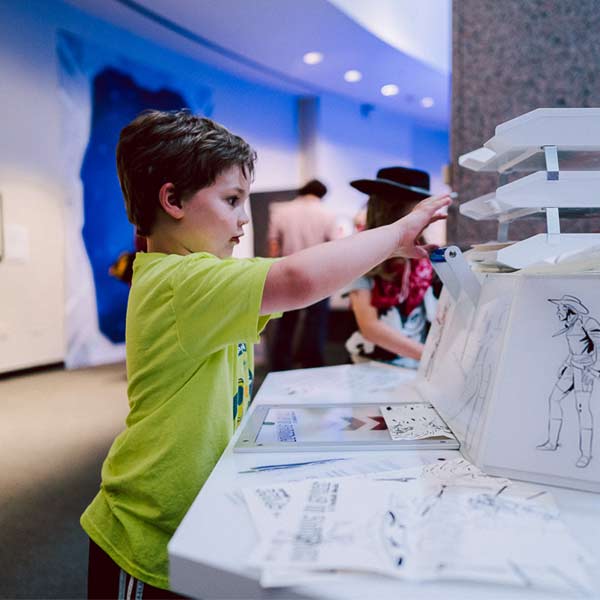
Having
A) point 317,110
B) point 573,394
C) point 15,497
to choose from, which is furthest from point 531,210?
point 317,110

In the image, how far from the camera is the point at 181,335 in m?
0.73

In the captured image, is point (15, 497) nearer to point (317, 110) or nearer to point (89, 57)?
point (89, 57)

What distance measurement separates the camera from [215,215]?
2.75 feet

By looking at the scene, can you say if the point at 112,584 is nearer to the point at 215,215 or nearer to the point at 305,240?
the point at 215,215

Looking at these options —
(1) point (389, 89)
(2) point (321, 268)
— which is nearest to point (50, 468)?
(2) point (321, 268)

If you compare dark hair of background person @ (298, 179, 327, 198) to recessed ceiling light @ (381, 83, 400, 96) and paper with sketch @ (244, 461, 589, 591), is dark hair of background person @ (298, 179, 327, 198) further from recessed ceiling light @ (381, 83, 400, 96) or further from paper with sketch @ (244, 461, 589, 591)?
paper with sketch @ (244, 461, 589, 591)

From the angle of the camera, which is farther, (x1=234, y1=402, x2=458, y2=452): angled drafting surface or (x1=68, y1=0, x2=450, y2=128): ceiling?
(x1=68, y1=0, x2=450, y2=128): ceiling

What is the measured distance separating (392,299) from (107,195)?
3.95 meters

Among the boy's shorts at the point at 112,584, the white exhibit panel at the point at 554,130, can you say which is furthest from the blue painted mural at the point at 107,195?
the white exhibit panel at the point at 554,130

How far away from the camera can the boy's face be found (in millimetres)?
836

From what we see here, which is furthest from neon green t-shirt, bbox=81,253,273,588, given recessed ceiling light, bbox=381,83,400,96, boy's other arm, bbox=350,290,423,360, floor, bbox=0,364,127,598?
recessed ceiling light, bbox=381,83,400,96

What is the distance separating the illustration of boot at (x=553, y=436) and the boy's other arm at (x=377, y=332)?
93cm

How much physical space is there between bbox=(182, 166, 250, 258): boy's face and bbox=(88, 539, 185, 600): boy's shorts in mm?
477

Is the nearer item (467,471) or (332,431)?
(467,471)
